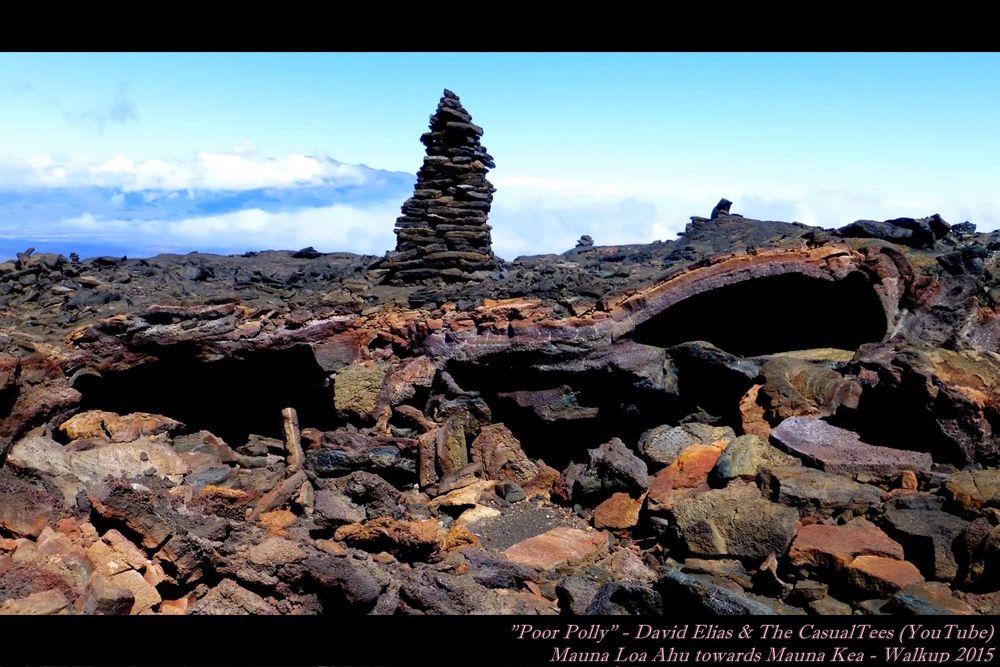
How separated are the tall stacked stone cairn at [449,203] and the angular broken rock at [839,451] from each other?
346 inches

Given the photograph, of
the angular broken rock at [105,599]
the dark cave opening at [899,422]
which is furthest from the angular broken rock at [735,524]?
the angular broken rock at [105,599]

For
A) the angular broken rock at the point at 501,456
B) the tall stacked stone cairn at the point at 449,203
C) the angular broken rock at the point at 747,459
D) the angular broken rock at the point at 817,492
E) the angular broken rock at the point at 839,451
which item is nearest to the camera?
the angular broken rock at the point at 817,492

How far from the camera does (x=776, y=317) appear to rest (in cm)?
934

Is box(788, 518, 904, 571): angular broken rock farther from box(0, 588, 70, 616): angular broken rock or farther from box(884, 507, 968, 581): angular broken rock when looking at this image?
box(0, 588, 70, 616): angular broken rock

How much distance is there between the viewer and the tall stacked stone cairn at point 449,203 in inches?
561

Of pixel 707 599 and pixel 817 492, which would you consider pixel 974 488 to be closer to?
pixel 817 492

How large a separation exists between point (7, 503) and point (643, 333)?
697 centimetres

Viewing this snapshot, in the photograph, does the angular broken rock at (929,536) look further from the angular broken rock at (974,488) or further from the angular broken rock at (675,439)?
the angular broken rock at (675,439)

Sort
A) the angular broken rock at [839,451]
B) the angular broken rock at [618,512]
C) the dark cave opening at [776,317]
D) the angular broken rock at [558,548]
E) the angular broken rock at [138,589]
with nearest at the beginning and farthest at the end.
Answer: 1. the angular broken rock at [138,589]
2. the angular broken rock at [558,548]
3. the angular broken rock at [839,451]
4. the angular broken rock at [618,512]
5. the dark cave opening at [776,317]

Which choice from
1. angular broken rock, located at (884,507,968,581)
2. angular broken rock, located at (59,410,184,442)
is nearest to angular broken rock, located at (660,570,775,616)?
angular broken rock, located at (884,507,968,581)

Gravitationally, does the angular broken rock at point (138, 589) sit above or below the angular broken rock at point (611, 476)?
below

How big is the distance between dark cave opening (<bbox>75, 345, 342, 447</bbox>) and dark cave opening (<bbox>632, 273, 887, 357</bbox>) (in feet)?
14.4
